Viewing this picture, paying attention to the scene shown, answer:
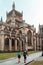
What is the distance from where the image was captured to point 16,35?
80.9 meters

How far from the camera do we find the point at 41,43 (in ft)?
324

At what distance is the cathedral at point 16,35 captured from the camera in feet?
254

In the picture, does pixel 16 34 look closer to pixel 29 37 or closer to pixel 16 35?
pixel 16 35

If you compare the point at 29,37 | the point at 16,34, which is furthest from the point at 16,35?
the point at 29,37

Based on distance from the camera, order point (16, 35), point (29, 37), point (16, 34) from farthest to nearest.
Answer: point (29, 37)
point (16, 34)
point (16, 35)

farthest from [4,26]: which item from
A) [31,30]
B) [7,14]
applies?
[7,14]

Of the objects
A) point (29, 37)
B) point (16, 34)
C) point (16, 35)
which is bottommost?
point (29, 37)

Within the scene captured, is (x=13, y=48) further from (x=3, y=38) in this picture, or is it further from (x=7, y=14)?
(x=7, y=14)

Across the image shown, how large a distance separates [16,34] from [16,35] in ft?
4.49

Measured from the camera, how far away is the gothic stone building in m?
77.2

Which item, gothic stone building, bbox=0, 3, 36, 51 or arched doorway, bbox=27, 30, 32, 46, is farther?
arched doorway, bbox=27, 30, 32, 46

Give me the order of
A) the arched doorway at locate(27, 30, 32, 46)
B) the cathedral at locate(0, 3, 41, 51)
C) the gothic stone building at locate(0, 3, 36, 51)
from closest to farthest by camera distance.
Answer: the gothic stone building at locate(0, 3, 36, 51), the cathedral at locate(0, 3, 41, 51), the arched doorway at locate(27, 30, 32, 46)

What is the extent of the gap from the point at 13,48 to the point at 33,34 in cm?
1599

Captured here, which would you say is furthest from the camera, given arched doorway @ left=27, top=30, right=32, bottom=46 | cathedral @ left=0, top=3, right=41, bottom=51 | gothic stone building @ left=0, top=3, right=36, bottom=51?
arched doorway @ left=27, top=30, right=32, bottom=46
